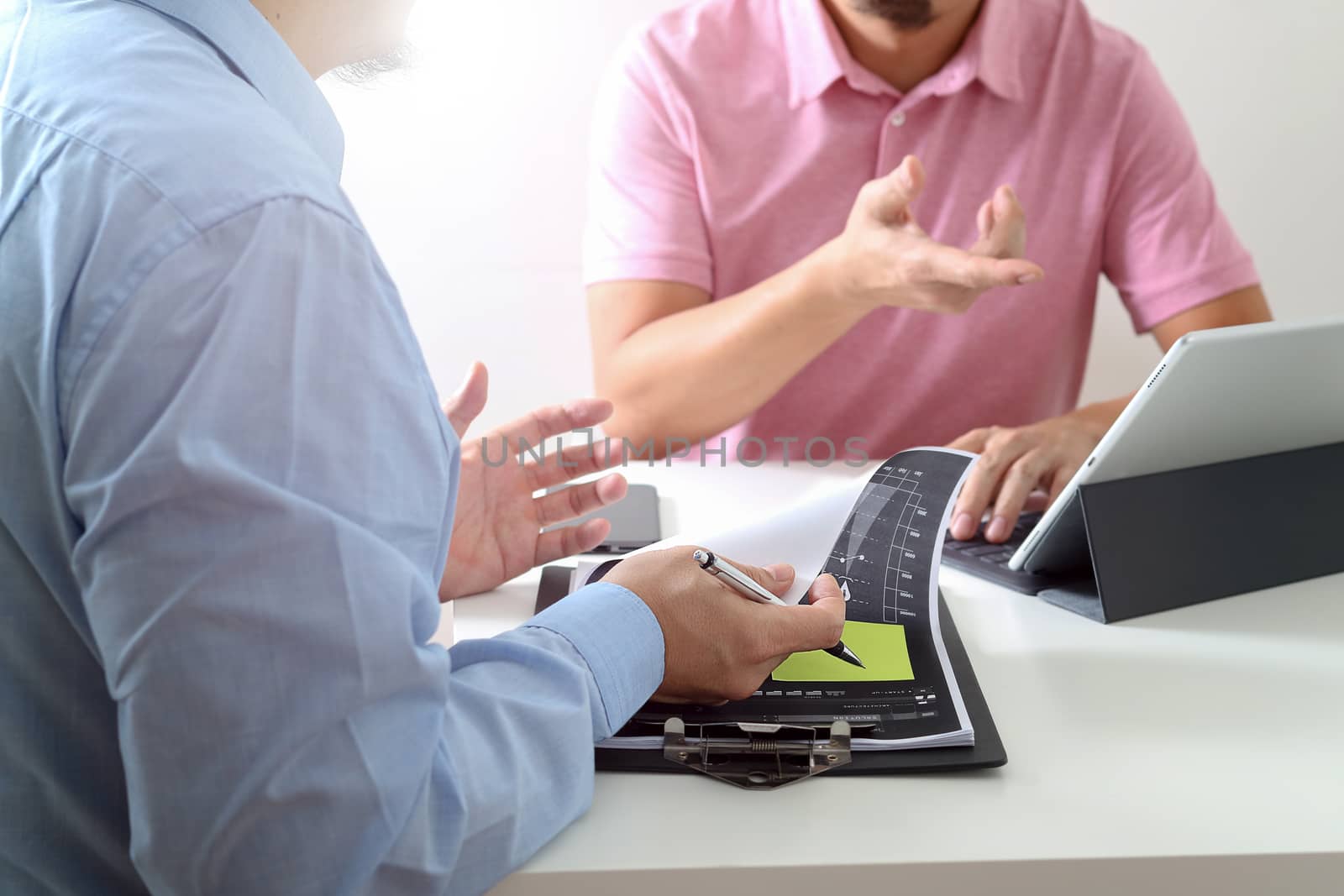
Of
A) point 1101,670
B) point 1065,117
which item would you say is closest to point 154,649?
point 1101,670

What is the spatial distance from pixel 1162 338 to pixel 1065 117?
36 centimetres

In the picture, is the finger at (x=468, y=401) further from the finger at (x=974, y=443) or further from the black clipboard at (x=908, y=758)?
the finger at (x=974, y=443)

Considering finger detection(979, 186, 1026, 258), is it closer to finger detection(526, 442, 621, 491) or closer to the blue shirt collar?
finger detection(526, 442, 621, 491)

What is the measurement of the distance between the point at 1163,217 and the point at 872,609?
1.05 meters

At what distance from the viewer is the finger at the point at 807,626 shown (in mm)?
724

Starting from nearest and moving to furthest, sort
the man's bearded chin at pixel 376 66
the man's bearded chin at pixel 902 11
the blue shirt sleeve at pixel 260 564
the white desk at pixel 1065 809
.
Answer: the blue shirt sleeve at pixel 260 564, the white desk at pixel 1065 809, the man's bearded chin at pixel 376 66, the man's bearded chin at pixel 902 11

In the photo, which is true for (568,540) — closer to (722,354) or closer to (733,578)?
(733,578)

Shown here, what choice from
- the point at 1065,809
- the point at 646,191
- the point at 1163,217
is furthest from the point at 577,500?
the point at 1163,217

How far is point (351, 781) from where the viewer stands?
1.65 feet

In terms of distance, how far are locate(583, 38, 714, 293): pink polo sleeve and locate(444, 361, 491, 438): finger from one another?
0.61 meters

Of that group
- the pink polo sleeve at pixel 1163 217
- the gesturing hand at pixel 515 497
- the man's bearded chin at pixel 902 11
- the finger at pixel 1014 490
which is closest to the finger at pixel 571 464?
the gesturing hand at pixel 515 497

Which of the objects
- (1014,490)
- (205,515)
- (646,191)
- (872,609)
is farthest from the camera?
(646,191)

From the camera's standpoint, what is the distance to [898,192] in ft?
3.77

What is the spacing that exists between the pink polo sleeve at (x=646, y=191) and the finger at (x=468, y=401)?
612 mm
